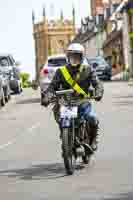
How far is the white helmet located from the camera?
1234cm

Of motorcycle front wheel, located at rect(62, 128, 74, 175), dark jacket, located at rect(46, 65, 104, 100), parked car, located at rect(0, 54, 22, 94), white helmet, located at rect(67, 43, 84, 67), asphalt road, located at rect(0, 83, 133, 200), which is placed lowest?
parked car, located at rect(0, 54, 22, 94)

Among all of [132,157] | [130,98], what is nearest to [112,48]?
[130,98]

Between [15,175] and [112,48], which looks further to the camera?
[112,48]

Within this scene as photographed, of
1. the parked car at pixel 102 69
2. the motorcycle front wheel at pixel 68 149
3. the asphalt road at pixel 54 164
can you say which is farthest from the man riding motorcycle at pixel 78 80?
the parked car at pixel 102 69

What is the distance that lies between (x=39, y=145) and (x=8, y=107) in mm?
16807

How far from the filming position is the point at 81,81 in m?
12.5

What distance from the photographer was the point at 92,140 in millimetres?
12875

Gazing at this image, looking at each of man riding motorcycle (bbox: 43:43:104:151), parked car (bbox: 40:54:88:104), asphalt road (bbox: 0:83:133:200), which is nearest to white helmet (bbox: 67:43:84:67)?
man riding motorcycle (bbox: 43:43:104:151)

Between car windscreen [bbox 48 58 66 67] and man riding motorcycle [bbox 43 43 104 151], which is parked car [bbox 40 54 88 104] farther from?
man riding motorcycle [bbox 43 43 104 151]

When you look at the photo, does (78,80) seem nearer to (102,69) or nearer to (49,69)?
(49,69)

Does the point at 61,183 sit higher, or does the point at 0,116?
the point at 61,183

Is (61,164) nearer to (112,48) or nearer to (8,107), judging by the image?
(8,107)

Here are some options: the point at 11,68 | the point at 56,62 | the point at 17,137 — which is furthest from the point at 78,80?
the point at 11,68

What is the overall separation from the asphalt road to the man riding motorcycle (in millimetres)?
820
